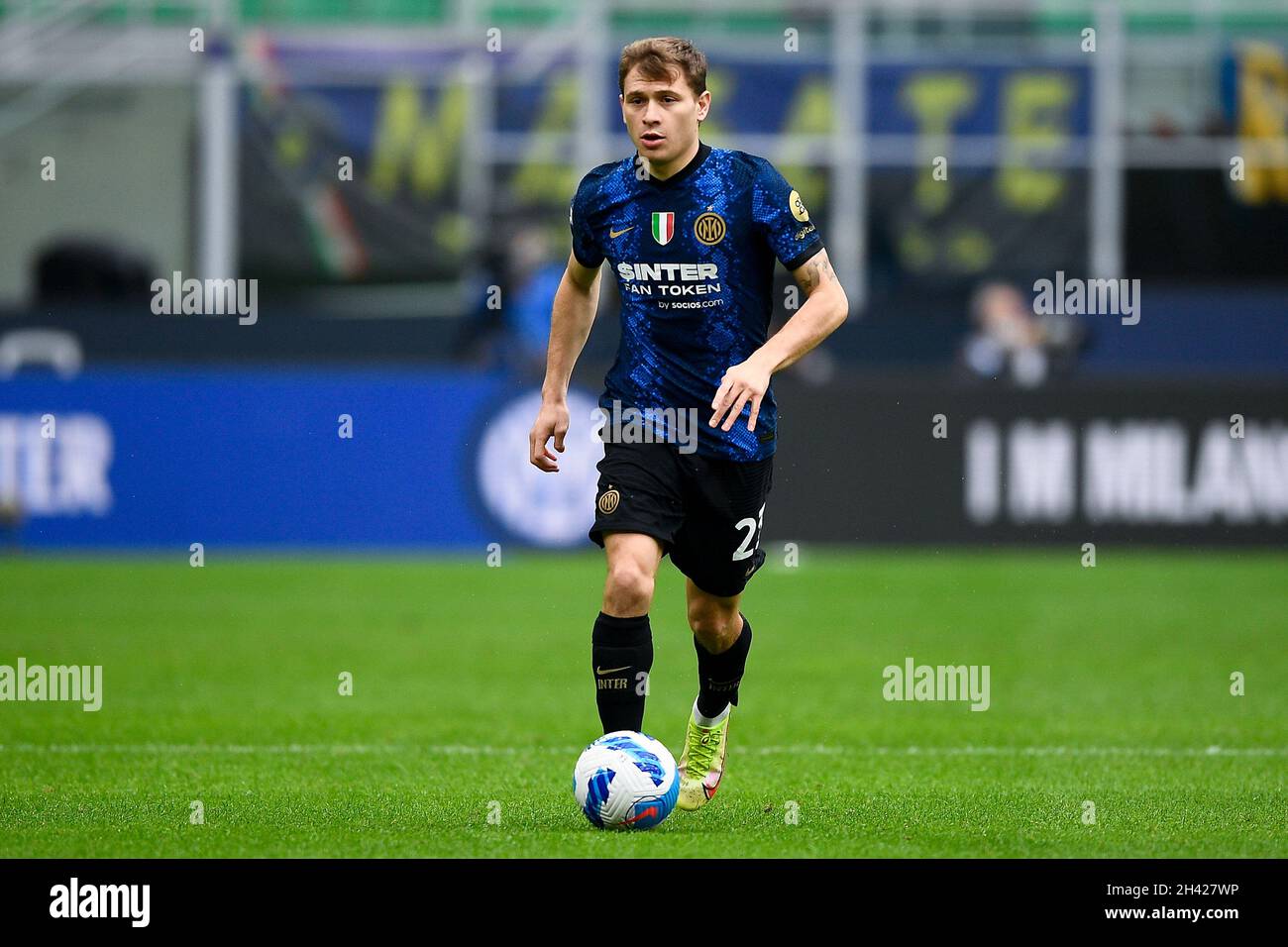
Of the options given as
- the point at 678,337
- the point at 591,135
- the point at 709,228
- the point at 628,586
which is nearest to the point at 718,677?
the point at 628,586

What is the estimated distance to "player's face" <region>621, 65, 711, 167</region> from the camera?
248 inches

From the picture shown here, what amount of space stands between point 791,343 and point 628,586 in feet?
2.81

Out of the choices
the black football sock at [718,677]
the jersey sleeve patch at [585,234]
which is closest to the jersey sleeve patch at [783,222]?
the jersey sleeve patch at [585,234]

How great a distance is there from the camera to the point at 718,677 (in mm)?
6973

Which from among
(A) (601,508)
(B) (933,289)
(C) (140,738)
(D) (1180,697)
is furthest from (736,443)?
(B) (933,289)

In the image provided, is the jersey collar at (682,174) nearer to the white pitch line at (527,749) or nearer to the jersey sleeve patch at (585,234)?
the jersey sleeve patch at (585,234)

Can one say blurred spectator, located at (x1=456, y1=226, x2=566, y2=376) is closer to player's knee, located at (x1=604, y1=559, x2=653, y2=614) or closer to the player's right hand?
the player's right hand

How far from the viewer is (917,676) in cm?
1035

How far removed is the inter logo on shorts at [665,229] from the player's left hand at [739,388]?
53cm

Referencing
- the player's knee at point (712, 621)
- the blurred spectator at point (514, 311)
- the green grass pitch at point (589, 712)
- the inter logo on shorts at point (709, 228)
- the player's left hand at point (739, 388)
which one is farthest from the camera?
the blurred spectator at point (514, 311)

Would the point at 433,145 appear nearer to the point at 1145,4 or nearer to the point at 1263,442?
the point at 1145,4

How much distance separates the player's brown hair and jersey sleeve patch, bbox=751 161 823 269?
1.18 ft

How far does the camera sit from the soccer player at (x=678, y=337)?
6.34 metres

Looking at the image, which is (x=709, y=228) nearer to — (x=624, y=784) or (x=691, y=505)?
(x=691, y=505)
